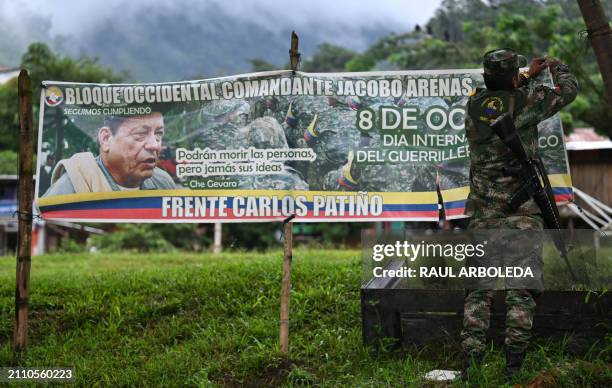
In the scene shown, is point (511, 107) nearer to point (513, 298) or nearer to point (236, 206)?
point (513, 298)

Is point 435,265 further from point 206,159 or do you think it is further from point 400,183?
point 206,159

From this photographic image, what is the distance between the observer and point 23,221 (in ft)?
17.1

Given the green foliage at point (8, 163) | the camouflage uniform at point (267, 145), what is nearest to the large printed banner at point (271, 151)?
the camouflage uniform at point (267, 145)

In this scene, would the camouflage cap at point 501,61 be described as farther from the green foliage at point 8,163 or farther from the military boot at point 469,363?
the green foliage at point 8,163

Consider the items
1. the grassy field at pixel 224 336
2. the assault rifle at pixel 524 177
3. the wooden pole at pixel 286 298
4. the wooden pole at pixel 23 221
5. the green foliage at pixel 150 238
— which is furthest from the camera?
the green foliage at pixel 150 238

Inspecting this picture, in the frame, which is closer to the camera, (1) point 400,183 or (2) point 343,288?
(1) point 400,183

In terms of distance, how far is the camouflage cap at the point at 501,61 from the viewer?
4.38m

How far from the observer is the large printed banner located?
550 cm

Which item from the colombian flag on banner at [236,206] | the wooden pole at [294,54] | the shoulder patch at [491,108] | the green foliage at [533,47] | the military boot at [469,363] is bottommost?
the military boot at [469,363]

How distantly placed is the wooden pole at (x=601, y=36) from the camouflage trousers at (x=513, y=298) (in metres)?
1.03

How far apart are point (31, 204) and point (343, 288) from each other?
280 centimetres

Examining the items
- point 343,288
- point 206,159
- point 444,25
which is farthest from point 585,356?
point 444,25

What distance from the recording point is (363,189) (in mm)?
5508

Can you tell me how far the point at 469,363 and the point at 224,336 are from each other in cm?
205
